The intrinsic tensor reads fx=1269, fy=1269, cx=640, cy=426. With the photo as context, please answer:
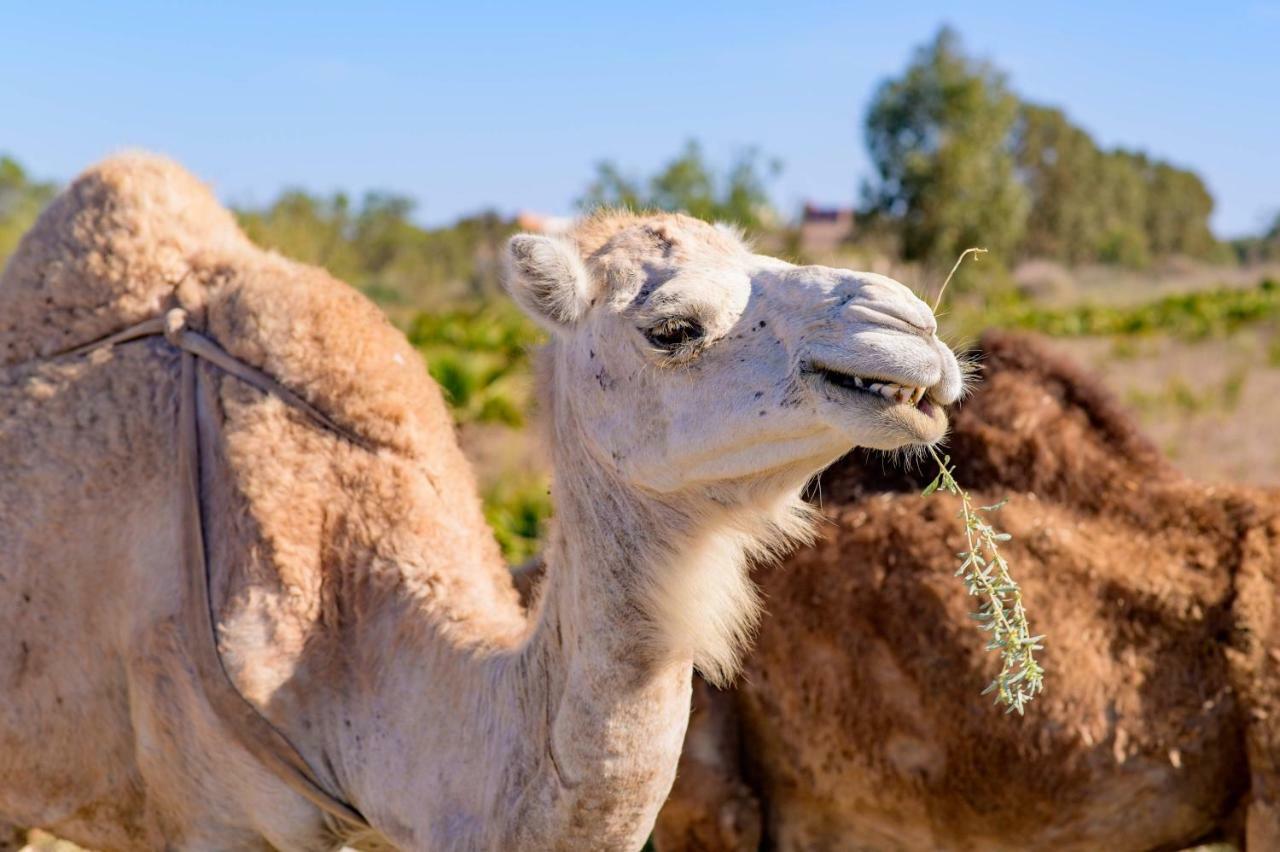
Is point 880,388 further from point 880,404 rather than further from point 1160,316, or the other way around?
point 1160,316

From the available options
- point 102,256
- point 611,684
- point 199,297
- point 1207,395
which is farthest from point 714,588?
point 1207,395

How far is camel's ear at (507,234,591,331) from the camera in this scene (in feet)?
8.25

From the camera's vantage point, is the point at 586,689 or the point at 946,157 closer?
the point at 586,689

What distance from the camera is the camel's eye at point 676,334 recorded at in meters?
2.33

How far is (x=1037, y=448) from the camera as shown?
14.7 feet

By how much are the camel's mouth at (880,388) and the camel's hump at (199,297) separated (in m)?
1.48

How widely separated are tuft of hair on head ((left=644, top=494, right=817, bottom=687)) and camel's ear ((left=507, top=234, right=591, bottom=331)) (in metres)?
0.54

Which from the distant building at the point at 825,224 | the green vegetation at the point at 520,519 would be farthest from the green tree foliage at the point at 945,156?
the green vegetation at the point at 520,519

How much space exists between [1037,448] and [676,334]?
252 centimetres

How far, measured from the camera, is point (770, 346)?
7.29 feet

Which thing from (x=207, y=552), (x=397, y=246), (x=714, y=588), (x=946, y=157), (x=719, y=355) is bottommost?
(x=207, y=552)

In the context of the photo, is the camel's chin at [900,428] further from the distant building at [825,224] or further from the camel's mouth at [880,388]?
the distant building at [825,224]

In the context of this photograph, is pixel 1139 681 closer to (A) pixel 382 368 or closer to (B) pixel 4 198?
(A) pixel 382 368

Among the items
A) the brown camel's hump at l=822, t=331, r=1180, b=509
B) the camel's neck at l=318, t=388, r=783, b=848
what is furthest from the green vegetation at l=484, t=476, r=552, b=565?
the camel's neck at l=318, t=388, r=783, b=848
